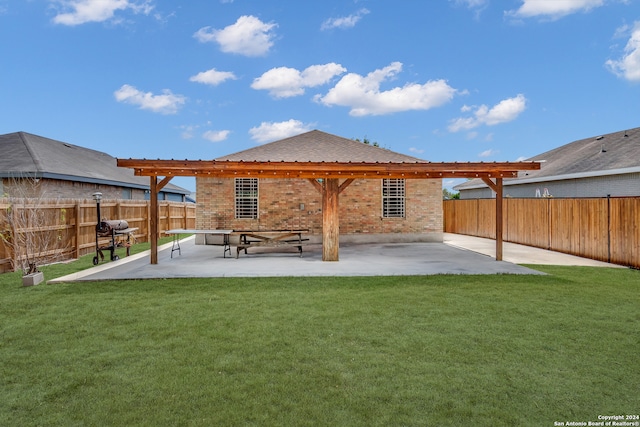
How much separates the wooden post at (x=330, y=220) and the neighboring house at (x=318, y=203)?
452cm

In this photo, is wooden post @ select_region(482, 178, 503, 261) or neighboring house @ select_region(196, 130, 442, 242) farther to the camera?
neighboring house @ select_region(196, 130, 442, 242)

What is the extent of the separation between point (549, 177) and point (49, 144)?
2495 centimetres

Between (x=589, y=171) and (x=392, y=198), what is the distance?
767cm

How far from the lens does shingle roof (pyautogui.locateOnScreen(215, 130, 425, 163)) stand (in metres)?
15.6

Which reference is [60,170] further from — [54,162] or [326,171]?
[326,171]

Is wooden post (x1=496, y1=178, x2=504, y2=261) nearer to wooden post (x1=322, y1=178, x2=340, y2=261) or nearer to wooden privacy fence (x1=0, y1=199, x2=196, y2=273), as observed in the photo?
wooden post (x1=322, y1=178, x2=340, y2=261)

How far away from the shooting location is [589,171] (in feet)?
49.0

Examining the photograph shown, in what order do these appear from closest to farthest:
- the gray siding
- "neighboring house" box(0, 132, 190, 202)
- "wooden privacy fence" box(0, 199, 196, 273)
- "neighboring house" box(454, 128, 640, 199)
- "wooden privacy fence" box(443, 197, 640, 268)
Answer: "wooden privacy fence" box(0, 199, 196, 273) → "wooden privacy fence" box(443, 197, 640, 268) → the gray siding → "neighboring house" box(454, 128, 640, 199) → "neighboring house" box(0, 132, 190, 202)

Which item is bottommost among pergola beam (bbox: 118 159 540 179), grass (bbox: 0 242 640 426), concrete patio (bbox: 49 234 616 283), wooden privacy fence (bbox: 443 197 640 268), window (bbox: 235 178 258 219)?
grass (bbox: 0 242 640 426)

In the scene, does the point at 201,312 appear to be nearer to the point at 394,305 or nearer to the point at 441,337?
the point at 394,305

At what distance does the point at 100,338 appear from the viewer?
15.9 ft

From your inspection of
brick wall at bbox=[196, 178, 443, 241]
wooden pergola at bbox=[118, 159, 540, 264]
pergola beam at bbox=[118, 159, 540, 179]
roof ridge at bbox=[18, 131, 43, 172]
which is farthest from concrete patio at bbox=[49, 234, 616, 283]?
roof ridge at bbox=[18, 131, 43, 172]

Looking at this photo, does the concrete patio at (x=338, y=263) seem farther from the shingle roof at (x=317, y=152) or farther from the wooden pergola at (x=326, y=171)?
the shingle roof at (x=317, y=152)

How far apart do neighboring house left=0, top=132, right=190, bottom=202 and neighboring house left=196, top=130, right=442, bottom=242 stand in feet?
20.0
